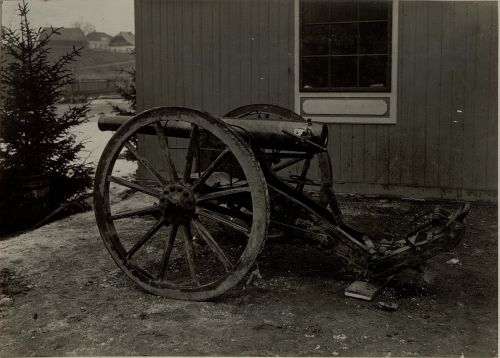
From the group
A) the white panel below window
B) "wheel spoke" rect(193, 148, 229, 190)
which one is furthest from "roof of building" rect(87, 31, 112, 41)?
"wheel spoke" rect(193, 148, 229, 190)

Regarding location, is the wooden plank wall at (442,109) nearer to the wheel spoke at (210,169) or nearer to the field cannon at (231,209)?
the field cannon at (231,209)

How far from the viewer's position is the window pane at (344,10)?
7.66 meters

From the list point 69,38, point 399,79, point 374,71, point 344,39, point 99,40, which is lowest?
point 399,79

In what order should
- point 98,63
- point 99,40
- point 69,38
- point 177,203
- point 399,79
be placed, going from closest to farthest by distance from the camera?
point 177,203 → point 399,79 → point 98,63 → point 69,38 → point 99,40

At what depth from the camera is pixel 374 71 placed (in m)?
7.75

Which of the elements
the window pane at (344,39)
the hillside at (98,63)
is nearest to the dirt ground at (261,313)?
the window pane at (344,39)

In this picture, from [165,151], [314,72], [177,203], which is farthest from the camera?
[314,72]

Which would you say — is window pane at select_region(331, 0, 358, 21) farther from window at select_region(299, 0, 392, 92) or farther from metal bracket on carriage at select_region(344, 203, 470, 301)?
metal bracket on carriage at select_region(344, 203, 470, 301)

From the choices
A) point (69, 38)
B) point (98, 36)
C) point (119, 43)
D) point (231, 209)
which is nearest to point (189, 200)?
point (231, 209)

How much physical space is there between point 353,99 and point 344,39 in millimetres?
828

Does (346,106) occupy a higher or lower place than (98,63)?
lower

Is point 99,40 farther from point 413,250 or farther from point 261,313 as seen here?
point 413,250

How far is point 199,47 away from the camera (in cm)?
862

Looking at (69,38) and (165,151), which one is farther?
(69,38)
